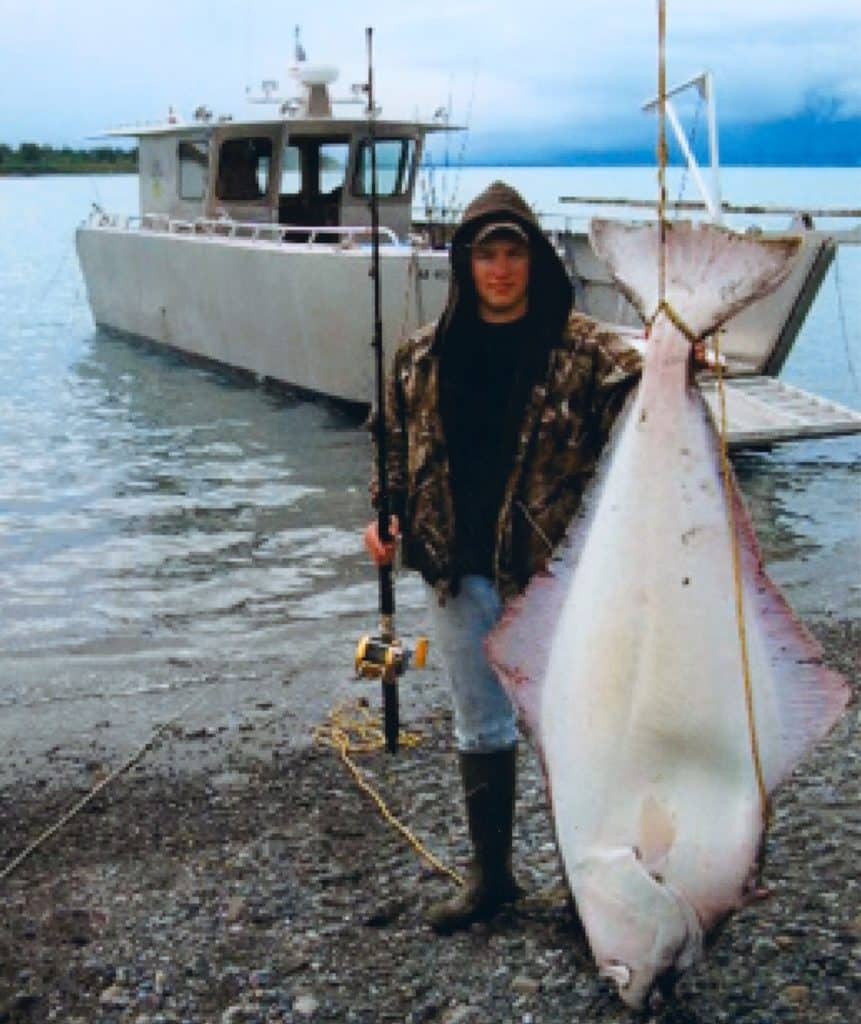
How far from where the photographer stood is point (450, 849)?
14.7 feet

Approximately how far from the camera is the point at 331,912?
408cm

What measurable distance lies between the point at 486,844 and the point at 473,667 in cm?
57

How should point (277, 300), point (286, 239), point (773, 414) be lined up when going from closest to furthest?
point (773, 414), point (277, 300), point (286, 239)

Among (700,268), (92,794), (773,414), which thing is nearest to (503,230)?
(700,268)

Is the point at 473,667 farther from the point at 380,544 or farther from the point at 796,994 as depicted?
the point at 796,994

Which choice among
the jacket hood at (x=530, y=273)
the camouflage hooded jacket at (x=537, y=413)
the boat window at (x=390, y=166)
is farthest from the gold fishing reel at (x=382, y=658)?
the boat window at (x=390, y=166)

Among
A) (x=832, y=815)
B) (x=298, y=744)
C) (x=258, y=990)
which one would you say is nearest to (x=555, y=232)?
(x=298, y=744)

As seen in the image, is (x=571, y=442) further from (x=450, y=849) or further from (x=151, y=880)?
(x=151, y=880)

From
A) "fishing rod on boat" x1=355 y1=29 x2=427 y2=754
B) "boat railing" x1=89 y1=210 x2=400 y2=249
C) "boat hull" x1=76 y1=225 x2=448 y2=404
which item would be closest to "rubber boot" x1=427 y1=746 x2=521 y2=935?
"fishing rod on boat" x1=355 y1=29 x2=427 y2=754

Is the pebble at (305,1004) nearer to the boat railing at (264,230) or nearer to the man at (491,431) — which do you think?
the man at (491,431)

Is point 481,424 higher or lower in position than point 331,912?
higher

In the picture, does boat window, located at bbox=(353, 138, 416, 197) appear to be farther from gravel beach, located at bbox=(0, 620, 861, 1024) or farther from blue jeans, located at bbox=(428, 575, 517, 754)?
blue jeans, located at bbox=(428, 575, 517, 754)

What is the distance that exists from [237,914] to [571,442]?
5.89 ft

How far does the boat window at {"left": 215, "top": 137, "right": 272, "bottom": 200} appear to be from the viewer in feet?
60.0
